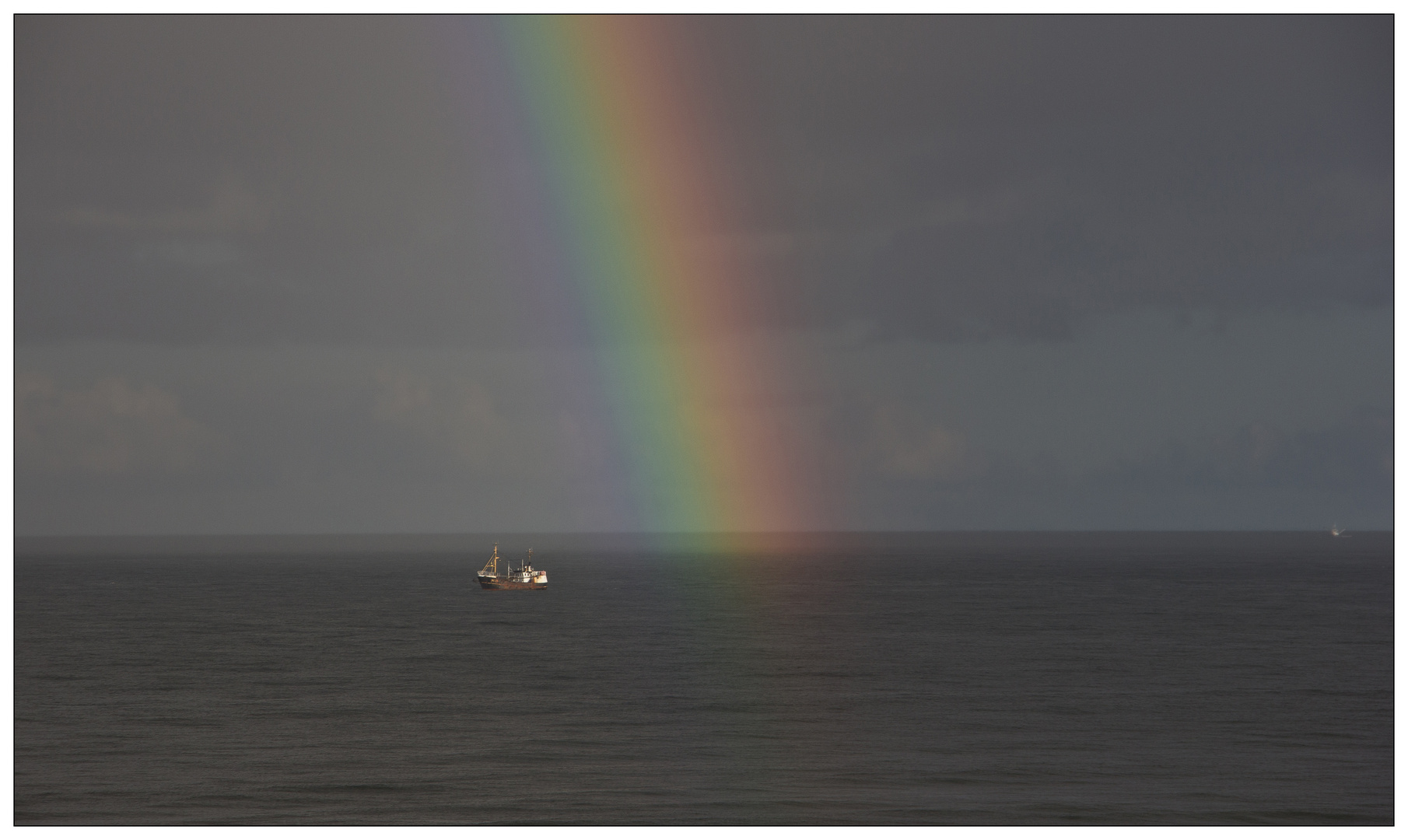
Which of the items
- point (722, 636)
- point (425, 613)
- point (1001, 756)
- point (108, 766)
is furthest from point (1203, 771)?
point (425, 613)

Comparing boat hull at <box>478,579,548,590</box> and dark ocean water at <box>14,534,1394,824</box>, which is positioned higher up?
boat hull at <box>478,579,548,590</box>

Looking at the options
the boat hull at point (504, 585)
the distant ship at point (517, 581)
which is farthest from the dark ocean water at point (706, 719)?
the boat hull at point (504, 585)

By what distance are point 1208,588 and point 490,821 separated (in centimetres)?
16685

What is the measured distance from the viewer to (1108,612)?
496ft

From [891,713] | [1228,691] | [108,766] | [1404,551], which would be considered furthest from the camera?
[1228,691]

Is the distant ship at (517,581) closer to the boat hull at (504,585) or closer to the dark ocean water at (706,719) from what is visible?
the boat hull at (504,585)

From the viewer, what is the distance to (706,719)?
247 feet

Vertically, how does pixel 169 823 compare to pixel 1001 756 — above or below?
below

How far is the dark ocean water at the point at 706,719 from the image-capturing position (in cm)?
5281

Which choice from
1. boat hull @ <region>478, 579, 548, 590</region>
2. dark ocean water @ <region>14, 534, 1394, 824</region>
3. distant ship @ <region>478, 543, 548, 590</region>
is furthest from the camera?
boat hull @ <region>478, 579, 548, 590</region>

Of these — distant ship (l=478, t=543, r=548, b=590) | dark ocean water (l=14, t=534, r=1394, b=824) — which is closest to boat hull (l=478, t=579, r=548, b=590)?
distant ship (l=478, t=543, r=548, b=590)

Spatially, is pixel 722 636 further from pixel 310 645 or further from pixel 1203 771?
pixel 1203 771

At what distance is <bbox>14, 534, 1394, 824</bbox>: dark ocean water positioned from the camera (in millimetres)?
52812

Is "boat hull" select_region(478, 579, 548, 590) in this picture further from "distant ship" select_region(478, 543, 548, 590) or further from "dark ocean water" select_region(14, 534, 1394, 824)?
"dark ocean water" select_region(14, 534, 1394, 824)
